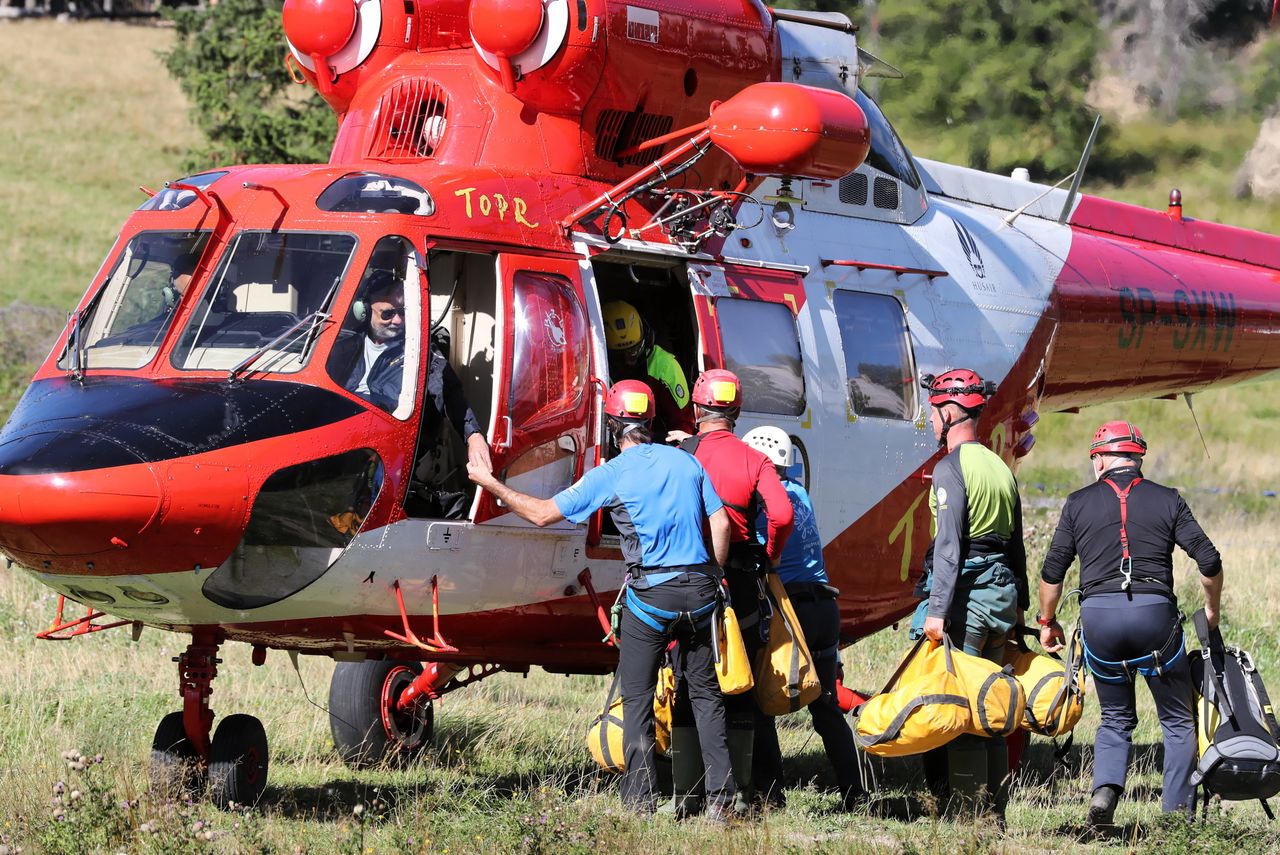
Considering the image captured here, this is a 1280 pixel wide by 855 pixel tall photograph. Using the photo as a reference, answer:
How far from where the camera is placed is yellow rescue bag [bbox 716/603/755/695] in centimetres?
754

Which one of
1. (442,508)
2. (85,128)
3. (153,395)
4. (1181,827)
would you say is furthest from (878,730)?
(85,128)

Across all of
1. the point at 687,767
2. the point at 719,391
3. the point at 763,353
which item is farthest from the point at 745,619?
the point at 763,353

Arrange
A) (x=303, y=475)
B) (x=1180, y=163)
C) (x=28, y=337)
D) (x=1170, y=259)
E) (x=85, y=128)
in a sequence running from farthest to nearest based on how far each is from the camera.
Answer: (x=85, y=128) → (x=28, y=337) → (x=1180, y=163) → (x=1170, y=259) → (x=303, y=475)

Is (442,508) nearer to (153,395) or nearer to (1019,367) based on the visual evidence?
(153,395)

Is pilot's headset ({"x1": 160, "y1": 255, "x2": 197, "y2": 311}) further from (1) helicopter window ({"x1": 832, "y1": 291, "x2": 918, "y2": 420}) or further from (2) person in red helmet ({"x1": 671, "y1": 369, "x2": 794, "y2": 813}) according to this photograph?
(1) helicopter window ({"x1": 832, "y1": 291, "x2": 918, "y2": 420})

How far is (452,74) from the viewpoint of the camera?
876 centimetres

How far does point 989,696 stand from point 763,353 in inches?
90.1

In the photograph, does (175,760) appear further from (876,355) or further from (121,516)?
(876,355)

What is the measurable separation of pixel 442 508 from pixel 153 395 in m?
1.39

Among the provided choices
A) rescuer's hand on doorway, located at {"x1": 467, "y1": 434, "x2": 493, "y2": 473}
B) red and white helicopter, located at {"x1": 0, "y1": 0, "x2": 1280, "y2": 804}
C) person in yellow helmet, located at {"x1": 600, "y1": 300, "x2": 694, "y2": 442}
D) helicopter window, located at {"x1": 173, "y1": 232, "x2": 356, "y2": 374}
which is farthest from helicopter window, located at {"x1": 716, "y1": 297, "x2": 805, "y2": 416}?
helicopter window, located at {"x1": 173, "y1": 232, "x2": 356, "y2": 374}

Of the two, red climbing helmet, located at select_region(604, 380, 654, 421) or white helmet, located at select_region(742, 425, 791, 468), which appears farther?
white helmet, located at select_region(742, 425, 791, 468)

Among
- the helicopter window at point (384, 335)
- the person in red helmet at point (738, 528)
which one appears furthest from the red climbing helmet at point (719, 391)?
the helicopter window at point (384, 335)

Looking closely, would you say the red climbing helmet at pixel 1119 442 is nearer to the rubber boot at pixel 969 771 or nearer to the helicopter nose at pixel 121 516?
the rubber boot at pixel 969 771

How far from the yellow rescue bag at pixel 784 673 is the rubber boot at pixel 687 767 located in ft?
1.17
